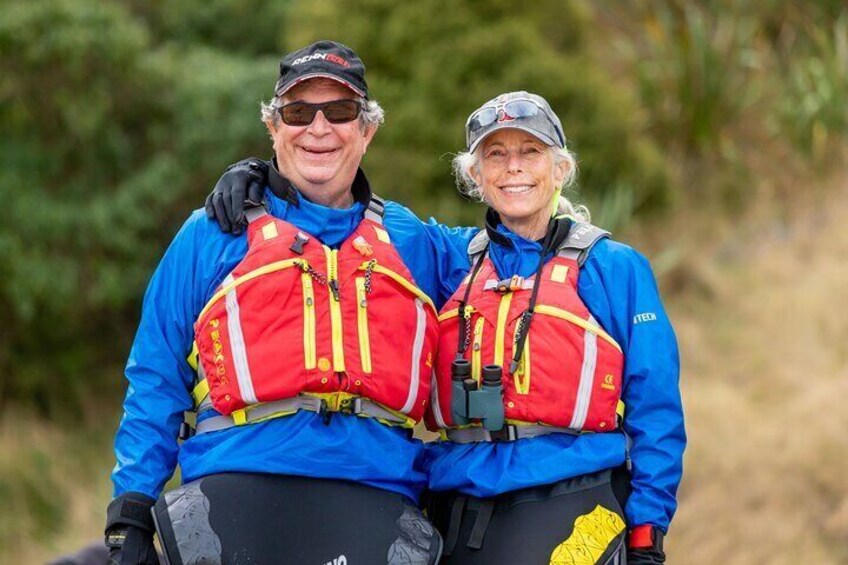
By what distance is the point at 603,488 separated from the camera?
12.6ft

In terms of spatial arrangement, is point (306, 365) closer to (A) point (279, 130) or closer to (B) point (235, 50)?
(A) point (279, 130)

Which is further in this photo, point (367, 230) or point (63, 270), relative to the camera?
point (63, 270)

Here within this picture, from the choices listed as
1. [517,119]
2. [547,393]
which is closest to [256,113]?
[517,119]

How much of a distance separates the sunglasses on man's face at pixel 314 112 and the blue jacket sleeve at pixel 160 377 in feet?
1.50

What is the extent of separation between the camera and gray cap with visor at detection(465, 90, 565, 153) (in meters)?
3.99

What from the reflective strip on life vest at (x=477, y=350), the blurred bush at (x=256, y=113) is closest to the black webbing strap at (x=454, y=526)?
the reflective strip on life vest at (x=477, y=350)

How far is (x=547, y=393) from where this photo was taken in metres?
3.82

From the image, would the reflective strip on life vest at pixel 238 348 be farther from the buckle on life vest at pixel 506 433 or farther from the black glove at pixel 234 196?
the buckle on life vest at pixel 506 433

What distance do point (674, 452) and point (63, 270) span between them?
→ 6.10 metres

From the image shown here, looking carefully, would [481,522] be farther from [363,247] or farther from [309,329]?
[363,247]

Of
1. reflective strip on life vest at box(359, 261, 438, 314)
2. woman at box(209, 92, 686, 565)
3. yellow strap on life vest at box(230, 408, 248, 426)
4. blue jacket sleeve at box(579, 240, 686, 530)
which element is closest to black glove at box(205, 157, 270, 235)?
woman at box(209, 92, 686, 565)

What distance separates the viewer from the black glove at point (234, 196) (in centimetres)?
391

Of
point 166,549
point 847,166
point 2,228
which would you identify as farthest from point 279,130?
point 847,166

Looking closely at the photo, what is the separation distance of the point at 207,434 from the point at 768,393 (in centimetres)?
486
